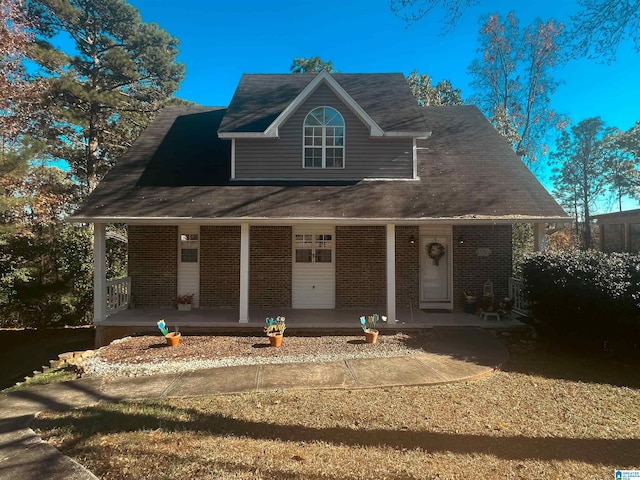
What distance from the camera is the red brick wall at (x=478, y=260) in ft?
36.8

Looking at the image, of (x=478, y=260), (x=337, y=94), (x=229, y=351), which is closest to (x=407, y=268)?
(x=478, y=260)

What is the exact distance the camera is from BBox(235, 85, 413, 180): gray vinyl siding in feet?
36.2

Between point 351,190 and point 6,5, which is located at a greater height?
point 6,5

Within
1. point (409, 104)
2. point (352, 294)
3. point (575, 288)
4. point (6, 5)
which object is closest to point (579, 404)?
point (575, 288)

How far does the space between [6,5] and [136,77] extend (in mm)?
8000

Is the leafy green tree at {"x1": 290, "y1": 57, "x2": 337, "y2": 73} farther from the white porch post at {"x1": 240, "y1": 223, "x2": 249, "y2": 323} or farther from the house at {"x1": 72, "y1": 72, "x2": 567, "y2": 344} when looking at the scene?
the white porch post at {"x1": 240, "y1": 223, "x2": 249, "y2": 323}

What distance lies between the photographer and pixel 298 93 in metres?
12.5

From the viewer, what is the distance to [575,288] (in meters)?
7.34

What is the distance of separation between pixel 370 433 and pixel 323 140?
28.0 feet

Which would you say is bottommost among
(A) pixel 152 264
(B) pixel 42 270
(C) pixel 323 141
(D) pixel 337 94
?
(B) pixel 42 270

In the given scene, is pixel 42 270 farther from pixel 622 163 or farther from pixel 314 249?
pixel 622 163

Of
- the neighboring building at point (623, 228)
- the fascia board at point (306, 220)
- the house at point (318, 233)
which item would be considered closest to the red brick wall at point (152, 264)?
the house at point (318, 233)

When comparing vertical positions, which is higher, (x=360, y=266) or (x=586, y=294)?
(x=360, y=266)

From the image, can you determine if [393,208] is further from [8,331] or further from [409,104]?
[8,331]
